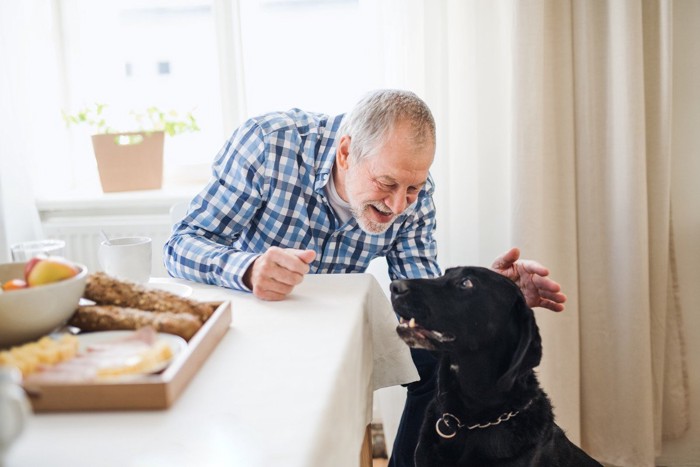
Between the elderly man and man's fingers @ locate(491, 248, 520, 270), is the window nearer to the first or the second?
the elderly man

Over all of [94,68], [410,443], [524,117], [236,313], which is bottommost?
[410,443]

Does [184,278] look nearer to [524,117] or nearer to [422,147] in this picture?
[422,147]

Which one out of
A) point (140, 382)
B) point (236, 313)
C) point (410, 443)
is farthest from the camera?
point (410, 443)

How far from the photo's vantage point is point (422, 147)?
1508 millimetres

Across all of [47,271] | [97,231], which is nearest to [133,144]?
[97,231]

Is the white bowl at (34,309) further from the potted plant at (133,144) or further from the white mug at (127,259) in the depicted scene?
the potted plant at (133,144)

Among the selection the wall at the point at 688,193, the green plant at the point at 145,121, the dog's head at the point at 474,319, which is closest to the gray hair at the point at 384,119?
the dog's head at the point at 474,319

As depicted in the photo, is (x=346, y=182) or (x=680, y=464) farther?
(x=680, y=464)

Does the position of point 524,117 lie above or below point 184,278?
above

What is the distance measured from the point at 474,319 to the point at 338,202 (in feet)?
1.82

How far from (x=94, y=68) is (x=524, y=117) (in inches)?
63.0

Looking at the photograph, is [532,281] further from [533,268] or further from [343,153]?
[343,153]

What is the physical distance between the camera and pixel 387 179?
1.52 meters

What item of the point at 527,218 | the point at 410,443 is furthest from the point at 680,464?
the point at 410,443
